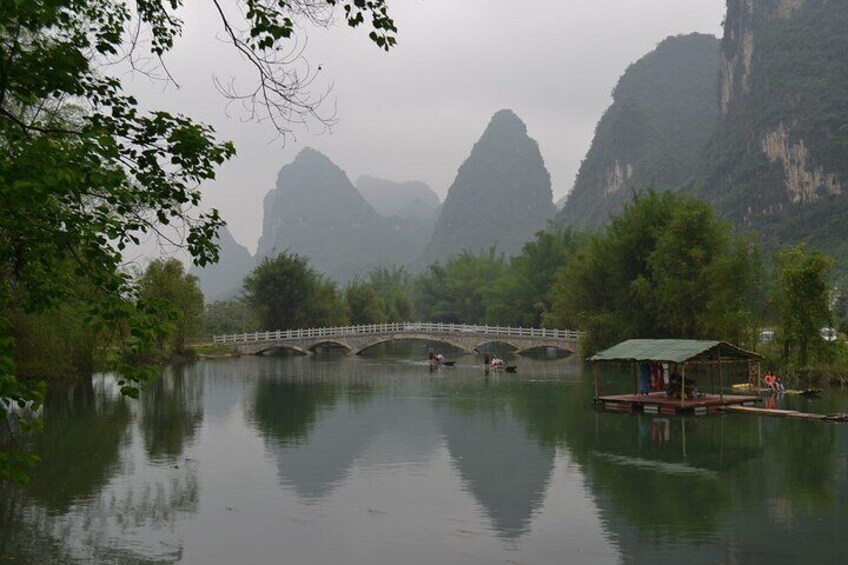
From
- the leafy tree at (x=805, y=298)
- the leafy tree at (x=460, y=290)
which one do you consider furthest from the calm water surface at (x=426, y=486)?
the leafy tree at (x=460, y=290)

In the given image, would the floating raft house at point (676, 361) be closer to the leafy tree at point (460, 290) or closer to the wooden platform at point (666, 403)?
the wooden platform at point (666, 403)

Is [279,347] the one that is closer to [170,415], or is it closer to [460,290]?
[460,290]

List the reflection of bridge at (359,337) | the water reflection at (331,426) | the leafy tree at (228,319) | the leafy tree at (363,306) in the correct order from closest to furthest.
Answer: the water reflection at (331,426)
the reflection of bridge at (359,337)
the leafy tree at (228,319)
the leafy tree at (363,306)

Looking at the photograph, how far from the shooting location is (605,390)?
3962 cm

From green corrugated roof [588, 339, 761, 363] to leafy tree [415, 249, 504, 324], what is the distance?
61.5m

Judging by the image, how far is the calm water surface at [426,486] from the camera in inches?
560

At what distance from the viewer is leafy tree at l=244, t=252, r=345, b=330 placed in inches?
3093

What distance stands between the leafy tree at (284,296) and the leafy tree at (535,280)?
1785cm

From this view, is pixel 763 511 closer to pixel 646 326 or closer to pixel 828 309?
pixel 828 309

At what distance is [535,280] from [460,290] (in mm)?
21023

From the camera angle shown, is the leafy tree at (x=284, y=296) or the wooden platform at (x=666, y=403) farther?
the leafy tree at (x=284, y=296)

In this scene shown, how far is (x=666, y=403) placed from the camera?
2991 centimetres

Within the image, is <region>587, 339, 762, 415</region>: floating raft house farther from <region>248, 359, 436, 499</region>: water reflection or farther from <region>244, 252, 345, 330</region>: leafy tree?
<region>244, 252, 345, 330</region>: leafy tree

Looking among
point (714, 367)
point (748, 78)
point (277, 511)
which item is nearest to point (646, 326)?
point (714, 367)
